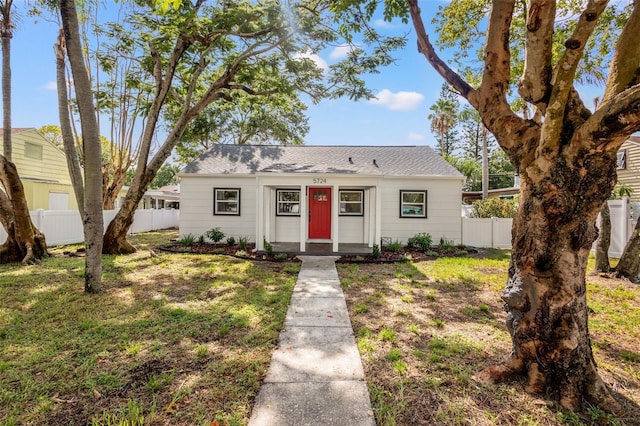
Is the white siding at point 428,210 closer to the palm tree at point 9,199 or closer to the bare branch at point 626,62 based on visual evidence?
the bare branch at point 626,62

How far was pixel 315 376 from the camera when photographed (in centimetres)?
299

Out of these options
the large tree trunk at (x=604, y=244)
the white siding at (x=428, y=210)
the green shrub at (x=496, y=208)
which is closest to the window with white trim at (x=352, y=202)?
the white siding at (x=428, y=210)

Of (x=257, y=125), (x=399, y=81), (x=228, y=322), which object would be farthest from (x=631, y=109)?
(x=257, y=125)

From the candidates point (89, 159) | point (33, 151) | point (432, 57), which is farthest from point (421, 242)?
point (33, 151)

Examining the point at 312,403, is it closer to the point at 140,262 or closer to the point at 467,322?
the point at 467,322

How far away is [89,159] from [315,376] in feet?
17.2

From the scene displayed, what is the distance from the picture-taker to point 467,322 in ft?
14.7

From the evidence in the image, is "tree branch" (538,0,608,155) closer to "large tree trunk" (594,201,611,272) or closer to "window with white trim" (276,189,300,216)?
"large tree trunk" (594,201,611,272)

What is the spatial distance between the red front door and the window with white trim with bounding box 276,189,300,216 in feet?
1.81

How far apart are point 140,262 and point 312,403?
7.60 metres

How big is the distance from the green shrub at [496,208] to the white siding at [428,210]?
83.0 inches

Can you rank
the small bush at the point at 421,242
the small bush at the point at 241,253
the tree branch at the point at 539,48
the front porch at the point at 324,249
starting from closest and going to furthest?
the tree branch at the point at 539,48 < the small bush at the point at 241,253 < the front porch at the point at 324,249 < the small bush at the point at 421,242

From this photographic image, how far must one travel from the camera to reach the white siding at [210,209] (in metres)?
11.8

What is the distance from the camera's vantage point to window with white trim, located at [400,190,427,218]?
38.1 feet
